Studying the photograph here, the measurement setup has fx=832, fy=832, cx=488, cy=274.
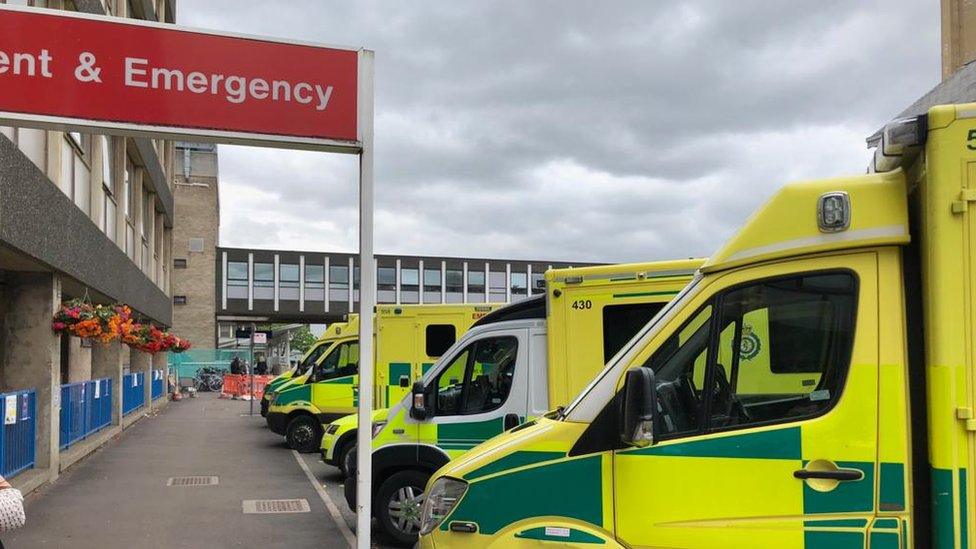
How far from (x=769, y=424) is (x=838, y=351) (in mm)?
415

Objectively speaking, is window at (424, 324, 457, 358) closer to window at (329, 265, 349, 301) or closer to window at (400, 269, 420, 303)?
window at (329, 265, 349, 301)

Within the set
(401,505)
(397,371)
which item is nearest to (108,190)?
(397,371)

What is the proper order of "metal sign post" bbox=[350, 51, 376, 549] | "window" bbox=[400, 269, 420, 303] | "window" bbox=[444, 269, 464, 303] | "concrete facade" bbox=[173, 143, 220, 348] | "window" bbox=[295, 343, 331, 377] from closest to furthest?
"metal sign post" bbox=[350, 51, 376, 549] → "window" bbox=[295, 343, 331, 377] → "concrete facade" bbox=[173, 143, 220, 348] → "window" bbox=[400, 269, 420, 303] → "window" bbox=[444, 269, 464, 303]

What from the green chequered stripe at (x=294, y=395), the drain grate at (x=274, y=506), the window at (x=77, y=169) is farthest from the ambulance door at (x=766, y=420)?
the green chequered stripe at (x=294, y=395)

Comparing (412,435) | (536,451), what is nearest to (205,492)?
(412,435)

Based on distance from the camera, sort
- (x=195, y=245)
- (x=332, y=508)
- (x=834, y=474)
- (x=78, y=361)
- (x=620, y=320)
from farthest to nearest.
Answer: (x=195, y=245)
(x=78, y=361)
(x=332, y=508)
(x=620, y=320)
(x=834, y=474)

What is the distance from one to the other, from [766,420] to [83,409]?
1519 cm

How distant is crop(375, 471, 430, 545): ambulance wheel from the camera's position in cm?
811

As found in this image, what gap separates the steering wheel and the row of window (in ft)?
158

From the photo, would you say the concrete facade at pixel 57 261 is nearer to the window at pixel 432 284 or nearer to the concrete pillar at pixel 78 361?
the concrete pillar at pixel 78 361

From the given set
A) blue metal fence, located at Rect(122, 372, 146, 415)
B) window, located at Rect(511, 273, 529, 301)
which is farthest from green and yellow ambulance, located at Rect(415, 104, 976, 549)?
window, located at Rect(511, 273, 529, 301)

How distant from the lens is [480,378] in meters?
8.29

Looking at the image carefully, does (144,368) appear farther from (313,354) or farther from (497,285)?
(497,285)

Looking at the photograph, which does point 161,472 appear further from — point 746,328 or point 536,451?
point 746,328
